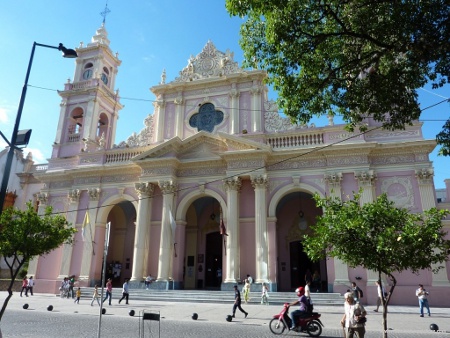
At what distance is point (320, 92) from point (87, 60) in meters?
26.8

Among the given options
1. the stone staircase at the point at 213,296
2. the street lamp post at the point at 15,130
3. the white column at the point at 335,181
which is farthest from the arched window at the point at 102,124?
the street lamp post at the point at 15,130

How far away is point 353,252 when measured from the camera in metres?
8.70

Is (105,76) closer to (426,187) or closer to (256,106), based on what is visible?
(256,106)

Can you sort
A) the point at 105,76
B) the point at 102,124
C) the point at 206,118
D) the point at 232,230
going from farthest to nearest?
the point at 105,76 < the point at 102,124 < the point at 206,118 < the point at 232,230

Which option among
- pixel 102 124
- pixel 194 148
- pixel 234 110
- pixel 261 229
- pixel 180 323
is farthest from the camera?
pixel 102 124

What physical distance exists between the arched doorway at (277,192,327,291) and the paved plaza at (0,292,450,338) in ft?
23.9

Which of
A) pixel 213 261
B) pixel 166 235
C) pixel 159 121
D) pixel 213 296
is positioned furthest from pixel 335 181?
pixel 159 121

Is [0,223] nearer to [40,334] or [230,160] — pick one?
[40,334]

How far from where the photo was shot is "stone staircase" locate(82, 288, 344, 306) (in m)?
18.7

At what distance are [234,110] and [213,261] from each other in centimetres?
1119

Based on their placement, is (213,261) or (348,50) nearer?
(348,50)

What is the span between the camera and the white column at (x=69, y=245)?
81.7ft

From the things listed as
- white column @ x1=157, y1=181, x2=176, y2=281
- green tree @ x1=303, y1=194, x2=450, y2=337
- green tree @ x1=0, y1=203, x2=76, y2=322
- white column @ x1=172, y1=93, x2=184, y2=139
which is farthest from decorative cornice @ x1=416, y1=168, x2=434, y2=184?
green tree @ x1=0, y1=203, x2=76, y2=322

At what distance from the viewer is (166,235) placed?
22.9 m
